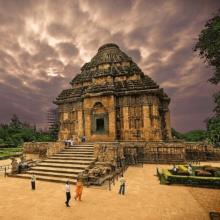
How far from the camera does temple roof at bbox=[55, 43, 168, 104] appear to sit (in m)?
27.4

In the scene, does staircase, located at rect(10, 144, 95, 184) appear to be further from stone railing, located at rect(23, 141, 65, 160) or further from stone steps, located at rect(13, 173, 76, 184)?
stone railing, located at rect(23, 141, 65, 160)

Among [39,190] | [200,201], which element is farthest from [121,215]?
[39,190]

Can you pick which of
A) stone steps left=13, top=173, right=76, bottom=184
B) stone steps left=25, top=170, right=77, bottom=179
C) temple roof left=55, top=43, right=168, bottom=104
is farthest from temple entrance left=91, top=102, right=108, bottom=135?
stone steps left=13, top=173, right=76, bottom=184

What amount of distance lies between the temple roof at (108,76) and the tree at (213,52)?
1355 centimetres

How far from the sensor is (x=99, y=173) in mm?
14547

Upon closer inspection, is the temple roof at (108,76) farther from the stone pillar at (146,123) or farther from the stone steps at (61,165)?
the stone steps at (61,165)

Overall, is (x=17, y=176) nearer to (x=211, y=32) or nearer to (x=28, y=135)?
(x=211, y=32)

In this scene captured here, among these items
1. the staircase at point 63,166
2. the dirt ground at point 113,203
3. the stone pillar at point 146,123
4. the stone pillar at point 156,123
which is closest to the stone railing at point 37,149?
the staircase at point 63,166

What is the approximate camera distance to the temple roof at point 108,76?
27422 mm

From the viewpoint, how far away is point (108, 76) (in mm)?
29812

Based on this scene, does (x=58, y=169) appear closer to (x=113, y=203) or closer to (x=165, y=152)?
A: (x=113, y=203)

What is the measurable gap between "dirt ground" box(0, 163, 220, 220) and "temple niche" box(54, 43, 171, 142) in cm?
Answer: 1288

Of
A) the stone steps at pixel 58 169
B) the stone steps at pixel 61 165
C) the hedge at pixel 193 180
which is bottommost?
the hedge at pixel 193 180

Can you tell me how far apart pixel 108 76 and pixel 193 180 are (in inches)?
821
